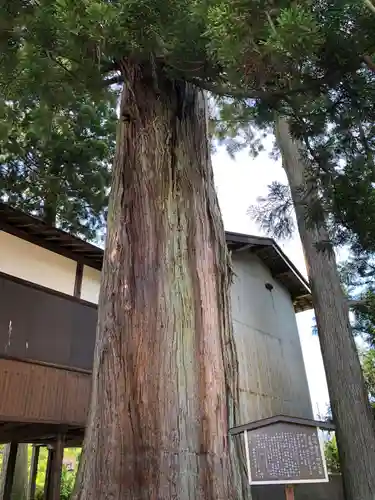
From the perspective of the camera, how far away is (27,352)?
5.85m

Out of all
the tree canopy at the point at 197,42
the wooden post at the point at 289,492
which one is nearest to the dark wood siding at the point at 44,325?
the tree canopy at the point at 197,42

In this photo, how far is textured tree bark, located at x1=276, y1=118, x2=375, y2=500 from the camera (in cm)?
596

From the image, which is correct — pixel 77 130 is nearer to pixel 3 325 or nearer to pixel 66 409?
pixel 3 325

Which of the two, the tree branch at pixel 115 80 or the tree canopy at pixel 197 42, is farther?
the tree branch at pixel 115 80

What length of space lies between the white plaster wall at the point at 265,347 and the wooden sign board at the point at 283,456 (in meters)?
4.26

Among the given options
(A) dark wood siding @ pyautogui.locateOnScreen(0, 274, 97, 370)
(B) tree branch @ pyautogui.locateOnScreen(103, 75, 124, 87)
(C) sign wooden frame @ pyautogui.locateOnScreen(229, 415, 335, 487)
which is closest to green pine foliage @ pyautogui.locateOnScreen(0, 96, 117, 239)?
(A) dark wood siding @ pyautogui.locateOnScreen(0, 274, 97, 370)

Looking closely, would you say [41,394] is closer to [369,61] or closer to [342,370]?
[342,370]

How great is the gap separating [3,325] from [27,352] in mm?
474

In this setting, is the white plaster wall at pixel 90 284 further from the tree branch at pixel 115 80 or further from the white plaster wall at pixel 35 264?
the tree branch at pixel 115 80

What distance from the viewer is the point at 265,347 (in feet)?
28.8

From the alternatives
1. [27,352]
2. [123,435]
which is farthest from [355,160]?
[27,352]

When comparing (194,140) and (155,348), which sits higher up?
(194,140)

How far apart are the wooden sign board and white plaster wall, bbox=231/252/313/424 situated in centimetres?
426

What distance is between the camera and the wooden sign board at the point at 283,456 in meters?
2.88
